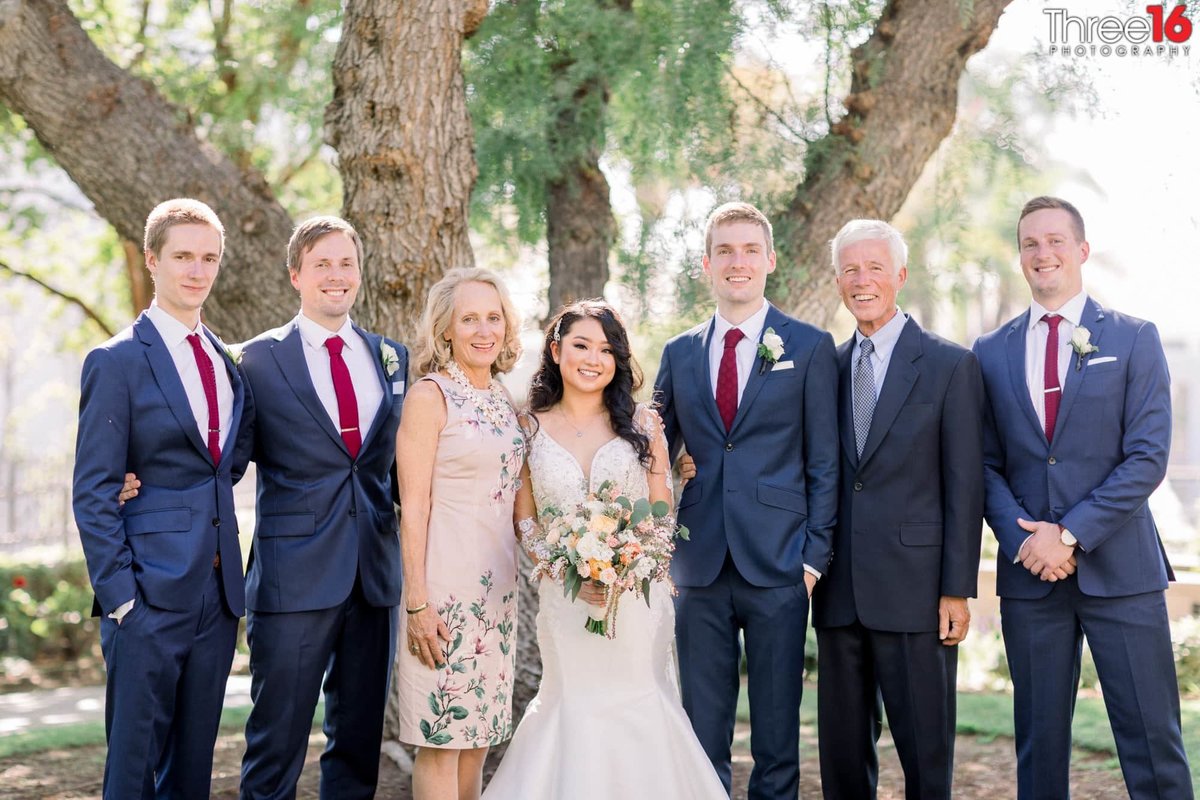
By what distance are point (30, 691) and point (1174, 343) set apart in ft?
141

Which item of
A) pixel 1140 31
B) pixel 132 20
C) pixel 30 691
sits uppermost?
pixel 132 20

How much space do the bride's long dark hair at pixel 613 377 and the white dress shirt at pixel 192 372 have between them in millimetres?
1188

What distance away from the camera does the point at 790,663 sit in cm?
449

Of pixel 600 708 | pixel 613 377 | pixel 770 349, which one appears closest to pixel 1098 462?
pixel 770 349

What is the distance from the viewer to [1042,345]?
458cm

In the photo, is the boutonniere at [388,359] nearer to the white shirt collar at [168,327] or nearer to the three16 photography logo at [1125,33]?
the white shirt collar at [168,327]

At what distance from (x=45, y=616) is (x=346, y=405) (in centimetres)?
768

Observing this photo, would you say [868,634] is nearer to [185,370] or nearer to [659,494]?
[659,494]

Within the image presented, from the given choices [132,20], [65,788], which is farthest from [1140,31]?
[132,20]

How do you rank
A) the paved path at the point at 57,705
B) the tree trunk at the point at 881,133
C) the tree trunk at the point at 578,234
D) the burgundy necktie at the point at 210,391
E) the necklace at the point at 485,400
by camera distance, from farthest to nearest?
the paved path at the point at 57,705 → the tree trunk at the point at 578,234 → the tree trunk at the point at 881,133 → the necklace at the point at 485,400 → the burgundy necktie at the point at 210,391

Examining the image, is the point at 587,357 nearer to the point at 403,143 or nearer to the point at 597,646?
the point at 597,646

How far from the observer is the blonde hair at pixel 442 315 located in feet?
14.5

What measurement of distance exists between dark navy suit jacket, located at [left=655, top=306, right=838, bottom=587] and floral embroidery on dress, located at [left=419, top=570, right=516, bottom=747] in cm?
83

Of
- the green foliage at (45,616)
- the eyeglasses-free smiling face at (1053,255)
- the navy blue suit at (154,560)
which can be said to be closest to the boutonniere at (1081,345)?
the eyeglasses-free smiling face at (1053,255)
